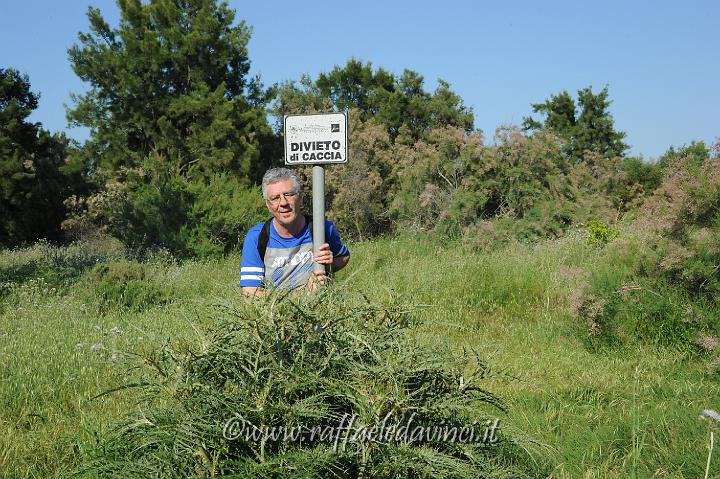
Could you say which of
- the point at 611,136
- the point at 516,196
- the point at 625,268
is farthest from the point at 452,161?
the point at 611,136

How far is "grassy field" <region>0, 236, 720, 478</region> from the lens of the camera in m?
3.33

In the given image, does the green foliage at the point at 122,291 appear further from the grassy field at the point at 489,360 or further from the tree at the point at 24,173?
the tree at the point at 24,173

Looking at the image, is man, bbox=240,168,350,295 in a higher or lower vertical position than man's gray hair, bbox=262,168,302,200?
lower

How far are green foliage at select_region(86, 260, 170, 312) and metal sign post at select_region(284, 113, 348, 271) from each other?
4.73 metres

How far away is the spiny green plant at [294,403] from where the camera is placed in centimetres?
193

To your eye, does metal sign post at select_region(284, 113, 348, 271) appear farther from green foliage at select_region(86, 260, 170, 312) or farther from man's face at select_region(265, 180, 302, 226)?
green foliage at select_region(86, 260, 170, 312)

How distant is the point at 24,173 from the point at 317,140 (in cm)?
2362

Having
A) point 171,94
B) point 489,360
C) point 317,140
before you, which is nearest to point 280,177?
point 317,140

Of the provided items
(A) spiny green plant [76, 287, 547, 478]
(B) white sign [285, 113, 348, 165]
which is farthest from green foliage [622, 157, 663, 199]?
(A) spiny green plant [76, 287, 547, 478]

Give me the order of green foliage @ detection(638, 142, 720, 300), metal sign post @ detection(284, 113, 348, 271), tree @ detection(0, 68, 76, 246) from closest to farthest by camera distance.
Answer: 1. metal sign post @ detection(284, 113, 348, 271)
2. green foliage @ detection(638, 142, 720, 300)
3. tree @ detection(0, 68, 76, 246)

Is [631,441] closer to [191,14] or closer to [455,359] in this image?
[455,359]

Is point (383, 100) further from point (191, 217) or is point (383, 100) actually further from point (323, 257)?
point (323, 257)

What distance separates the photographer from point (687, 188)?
5.63m

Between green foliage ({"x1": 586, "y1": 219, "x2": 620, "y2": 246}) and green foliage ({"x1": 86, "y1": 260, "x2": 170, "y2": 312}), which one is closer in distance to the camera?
green foliage ({"x1": 86, "y1": 260, "x2": 170, "y2": 312})
